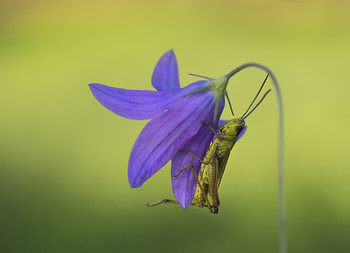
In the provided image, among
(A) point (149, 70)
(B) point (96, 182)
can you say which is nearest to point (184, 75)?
(A) point (149, 70)

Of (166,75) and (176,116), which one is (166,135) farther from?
(166,75)

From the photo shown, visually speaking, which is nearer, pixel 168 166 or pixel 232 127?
pixel 232 127

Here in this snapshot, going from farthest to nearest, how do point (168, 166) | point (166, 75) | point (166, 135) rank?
point (168, 166), point (166, 75), point (166, 135)

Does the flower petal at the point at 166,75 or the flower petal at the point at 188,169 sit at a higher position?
the flower petal at the point at 166,75

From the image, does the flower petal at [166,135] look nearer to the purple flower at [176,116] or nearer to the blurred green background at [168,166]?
the purple flower at [176,116]

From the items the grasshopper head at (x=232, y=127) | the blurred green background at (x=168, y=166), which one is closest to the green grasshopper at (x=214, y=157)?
the grasshopper head at (x=232, y=127)

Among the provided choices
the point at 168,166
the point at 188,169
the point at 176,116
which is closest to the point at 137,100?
the point at 176,116

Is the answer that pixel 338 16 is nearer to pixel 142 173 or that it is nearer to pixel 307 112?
pixel 307 112
